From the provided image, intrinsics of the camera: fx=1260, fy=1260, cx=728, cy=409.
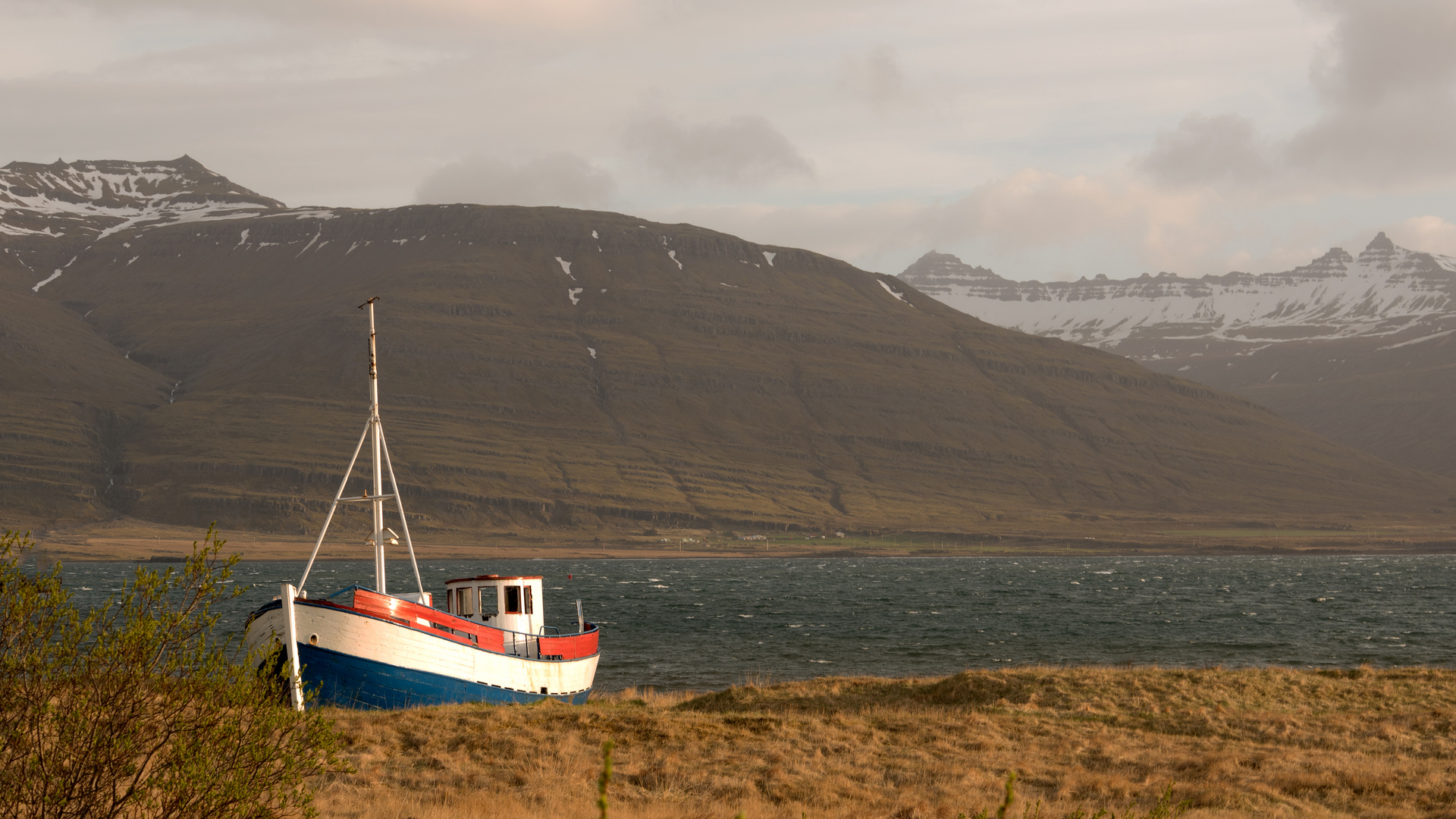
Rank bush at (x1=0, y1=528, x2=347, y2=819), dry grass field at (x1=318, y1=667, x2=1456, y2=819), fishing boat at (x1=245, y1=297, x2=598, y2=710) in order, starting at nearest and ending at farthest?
bush at (x1=0, y1=528, x2=347, y2=819), dry grass field at (x1=318, y1=667, x2=1456, y2=819), fishing boat at (x1=245, y1=297, x2=598, y2=710)

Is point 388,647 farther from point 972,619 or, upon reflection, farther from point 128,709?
point 972,619

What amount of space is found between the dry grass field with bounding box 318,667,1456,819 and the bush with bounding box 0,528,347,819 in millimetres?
4873

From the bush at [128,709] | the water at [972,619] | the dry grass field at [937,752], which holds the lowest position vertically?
the water at [972,619]

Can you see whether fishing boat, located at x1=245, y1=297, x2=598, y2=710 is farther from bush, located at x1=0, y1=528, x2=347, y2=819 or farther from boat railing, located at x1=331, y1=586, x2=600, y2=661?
bush, located at x1=0, y1=528, x2=347, y2=819

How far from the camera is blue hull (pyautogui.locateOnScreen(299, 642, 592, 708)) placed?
3250 centimetres

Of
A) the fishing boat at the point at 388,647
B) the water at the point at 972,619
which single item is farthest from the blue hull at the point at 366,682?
the water at the point at 972,619

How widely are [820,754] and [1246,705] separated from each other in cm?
1468

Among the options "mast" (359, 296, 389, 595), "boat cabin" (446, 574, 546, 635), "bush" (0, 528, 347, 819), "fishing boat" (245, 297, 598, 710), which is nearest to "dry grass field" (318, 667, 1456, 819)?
"fishing boat" (245, 297, 598, 710)

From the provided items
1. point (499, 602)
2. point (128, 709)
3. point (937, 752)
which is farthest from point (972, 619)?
point (128, 709)

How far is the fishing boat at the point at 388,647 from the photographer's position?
1276 inches

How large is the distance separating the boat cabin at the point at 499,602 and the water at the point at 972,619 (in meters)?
7.68

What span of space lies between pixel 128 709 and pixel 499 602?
28204 mm

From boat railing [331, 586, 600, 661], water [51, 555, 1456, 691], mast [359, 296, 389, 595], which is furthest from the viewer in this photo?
water [51, 555, 1456, 691]

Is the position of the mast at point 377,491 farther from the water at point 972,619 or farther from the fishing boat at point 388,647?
the water at point 972,619
